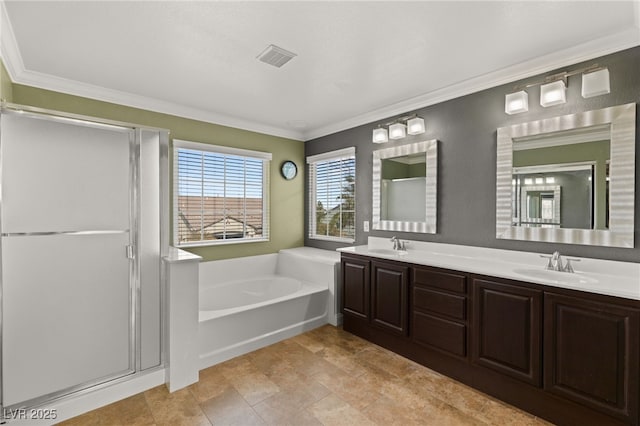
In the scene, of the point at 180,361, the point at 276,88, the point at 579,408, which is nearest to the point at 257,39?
the point at 276,88

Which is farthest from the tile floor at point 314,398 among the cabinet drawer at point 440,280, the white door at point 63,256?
the cabinet drawer at point 440,280

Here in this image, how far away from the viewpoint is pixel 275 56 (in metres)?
2.30

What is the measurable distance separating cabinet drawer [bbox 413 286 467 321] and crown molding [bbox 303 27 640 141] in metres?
1.87

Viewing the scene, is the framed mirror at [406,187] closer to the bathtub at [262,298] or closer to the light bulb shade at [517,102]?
the light bulb shade at [517,102]

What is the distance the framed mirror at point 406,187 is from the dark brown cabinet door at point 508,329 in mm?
1048

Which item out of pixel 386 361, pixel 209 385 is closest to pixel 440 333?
pixel 386 361

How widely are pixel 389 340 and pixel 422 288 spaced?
27.4 inches

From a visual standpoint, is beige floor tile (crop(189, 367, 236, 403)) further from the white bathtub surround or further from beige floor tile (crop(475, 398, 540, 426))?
beige floor tile (crop(475, 398, 540, 426))

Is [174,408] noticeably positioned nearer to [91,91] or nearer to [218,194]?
[218,194]

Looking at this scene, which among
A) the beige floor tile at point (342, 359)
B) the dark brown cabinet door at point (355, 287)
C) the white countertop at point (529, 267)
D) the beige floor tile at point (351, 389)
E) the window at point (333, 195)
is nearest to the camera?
the white countertop at point (529, 267)

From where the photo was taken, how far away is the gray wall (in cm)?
205

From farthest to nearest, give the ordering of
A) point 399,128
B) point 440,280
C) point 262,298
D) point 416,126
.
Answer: point 262,298
point 399,128
point 416,126
point 440,280

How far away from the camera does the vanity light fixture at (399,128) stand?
3.10 meters

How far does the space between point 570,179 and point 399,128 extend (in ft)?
5.23
